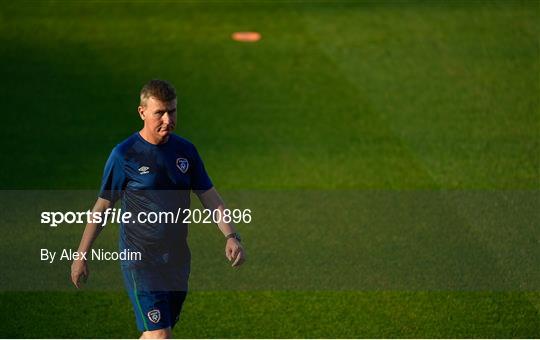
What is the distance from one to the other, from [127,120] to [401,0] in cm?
651

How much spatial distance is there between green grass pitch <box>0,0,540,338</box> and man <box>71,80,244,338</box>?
1692mm

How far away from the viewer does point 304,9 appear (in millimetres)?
16547

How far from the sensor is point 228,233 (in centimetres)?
636

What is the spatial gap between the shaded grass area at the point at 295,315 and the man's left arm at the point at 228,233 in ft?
Answer: 5.81

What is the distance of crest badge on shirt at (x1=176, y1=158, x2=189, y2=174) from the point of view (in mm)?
6203

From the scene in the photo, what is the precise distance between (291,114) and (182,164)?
6.67 metres

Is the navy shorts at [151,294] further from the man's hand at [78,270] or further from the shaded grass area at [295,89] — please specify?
the shaded grass area at [295,89]

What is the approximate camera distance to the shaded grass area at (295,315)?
792 centimetres

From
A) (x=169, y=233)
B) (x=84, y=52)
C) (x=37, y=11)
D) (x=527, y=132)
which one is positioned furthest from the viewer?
(x=37, y=11)

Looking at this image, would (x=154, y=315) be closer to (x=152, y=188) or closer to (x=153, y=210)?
(x=153, y=210)

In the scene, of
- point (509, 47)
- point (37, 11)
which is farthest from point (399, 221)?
point (37, 11)

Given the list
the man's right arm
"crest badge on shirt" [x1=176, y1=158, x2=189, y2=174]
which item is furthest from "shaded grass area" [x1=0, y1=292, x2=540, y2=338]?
"crest badge on shirt" [x1=176, y1=158, x2=189, y2=174]

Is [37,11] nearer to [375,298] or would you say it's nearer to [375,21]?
[375,21]
